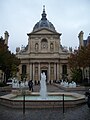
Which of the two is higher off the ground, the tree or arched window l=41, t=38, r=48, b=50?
arched window l=41, t=38, r=48, b=50

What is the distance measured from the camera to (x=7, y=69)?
46000mm

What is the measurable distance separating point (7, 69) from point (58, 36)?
41.4 m

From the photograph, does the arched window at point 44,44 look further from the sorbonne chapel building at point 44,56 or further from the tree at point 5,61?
the tree at point 5,61

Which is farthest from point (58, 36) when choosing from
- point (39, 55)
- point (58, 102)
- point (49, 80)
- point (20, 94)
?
point (58, 102)

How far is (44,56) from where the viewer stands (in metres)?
83.6

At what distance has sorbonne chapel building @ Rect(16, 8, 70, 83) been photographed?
82.8 meters

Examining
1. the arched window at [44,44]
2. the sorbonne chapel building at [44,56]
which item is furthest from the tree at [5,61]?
the arched window at [44,44]

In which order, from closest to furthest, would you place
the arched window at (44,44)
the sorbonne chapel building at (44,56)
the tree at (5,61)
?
the tree at (5,61) → the sorbonne chapel building at (44,56) → the arched window at (44,44)

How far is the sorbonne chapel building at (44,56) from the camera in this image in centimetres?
8275

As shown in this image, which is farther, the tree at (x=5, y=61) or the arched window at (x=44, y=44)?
the arched window at (x=44, y=44)

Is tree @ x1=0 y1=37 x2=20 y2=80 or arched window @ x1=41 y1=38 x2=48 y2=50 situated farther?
arched window @ x1=41 y1=38 x2=48 y2=50

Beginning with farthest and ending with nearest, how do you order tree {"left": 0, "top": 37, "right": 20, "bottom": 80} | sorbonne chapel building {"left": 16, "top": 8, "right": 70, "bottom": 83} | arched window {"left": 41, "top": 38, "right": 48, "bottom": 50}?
arched window {"left": 41, "top": 38, "right": 48, "bottom": 50} → sorbonne chapel building {"left": 16, "top": 8, "right": 70, "bottom": 83} → tree {"left": 0, "top": 37, "right": 20, "bottom": 80}

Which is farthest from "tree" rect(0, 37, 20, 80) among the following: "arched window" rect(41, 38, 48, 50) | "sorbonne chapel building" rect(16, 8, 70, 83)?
"arched window" rect(41, 38, 48, 50)

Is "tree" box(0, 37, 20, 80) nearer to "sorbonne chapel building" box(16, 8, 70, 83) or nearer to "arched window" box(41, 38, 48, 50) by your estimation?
"sorbonne chapel building" box(16, 8, 70, 83)
